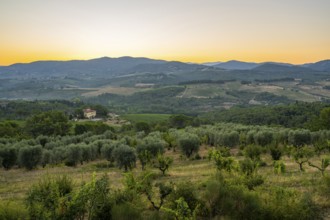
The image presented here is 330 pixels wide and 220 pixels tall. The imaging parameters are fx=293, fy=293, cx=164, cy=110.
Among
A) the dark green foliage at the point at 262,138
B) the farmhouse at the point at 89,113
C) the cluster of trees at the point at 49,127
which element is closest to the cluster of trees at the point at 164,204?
the dark green foliage at the point at 262,138

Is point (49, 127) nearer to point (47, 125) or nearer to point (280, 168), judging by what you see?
point (47, 125)

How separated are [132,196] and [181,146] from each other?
3086 cm

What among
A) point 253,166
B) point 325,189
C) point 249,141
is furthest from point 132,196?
point 249,141

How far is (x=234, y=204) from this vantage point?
14125 millimetres

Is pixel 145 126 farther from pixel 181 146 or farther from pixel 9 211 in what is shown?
pixel 9 211

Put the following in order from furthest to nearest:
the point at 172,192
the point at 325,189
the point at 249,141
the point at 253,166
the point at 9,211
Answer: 1. the point at 249,141
2. the point at 253,166
3. the point at 325,189
4. the point at 172,192
5. the point at 9,211

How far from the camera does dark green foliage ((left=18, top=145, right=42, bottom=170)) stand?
128 feet

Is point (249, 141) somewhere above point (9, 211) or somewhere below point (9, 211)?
below

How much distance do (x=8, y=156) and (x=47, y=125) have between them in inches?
1805

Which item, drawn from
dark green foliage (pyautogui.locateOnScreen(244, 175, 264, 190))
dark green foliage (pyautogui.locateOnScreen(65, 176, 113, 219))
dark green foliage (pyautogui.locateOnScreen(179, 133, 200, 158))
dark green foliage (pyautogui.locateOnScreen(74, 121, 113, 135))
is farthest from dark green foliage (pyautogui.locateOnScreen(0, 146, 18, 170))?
dark green foliage (pyautogui.locateOnScreen(74, 121, 113, 135))

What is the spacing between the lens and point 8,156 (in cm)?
4094

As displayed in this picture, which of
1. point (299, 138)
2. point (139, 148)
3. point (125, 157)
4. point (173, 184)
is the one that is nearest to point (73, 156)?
point (139, 148)

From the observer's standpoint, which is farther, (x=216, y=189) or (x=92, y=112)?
(x=92, y=112)

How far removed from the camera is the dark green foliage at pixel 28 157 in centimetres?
3912
